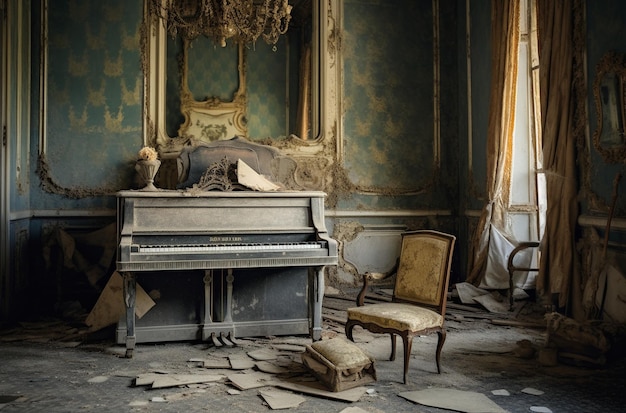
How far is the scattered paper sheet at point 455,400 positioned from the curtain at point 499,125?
3.03 meters

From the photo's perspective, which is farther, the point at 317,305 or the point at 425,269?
the point at 317,305

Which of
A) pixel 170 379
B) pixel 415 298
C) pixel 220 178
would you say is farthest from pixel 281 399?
pixel 220 178

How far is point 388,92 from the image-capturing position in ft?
24.4

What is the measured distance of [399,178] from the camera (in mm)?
7418

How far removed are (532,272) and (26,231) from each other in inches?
210

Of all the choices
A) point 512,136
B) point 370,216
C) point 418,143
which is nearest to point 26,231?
point 370,216

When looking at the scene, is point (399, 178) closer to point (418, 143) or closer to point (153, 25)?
point (418, 143)

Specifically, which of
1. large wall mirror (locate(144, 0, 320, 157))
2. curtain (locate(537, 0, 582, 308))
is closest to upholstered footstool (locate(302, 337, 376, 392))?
curtain (locate(537, 0, 582, 308))

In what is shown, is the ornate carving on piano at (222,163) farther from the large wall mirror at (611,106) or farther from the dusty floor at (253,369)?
the large wall mirror at (611,106)

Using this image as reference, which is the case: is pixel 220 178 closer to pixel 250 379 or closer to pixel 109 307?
pixel 109 307

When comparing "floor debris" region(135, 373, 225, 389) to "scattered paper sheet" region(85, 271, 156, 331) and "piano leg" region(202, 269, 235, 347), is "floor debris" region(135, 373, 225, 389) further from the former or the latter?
"scattered paper sheet" region(85, 271, 156, 331)

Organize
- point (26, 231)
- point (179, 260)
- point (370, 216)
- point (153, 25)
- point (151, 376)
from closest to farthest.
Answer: point (151, 376), point (179, 260), point (26, 231), point (153, 25), point (370, 216)

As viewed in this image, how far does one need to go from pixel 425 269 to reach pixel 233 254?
1.45 meters

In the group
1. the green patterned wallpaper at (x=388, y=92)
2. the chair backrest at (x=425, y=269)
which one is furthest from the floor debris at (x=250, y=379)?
the green patterned wallpaper at (x=388, y=92)
